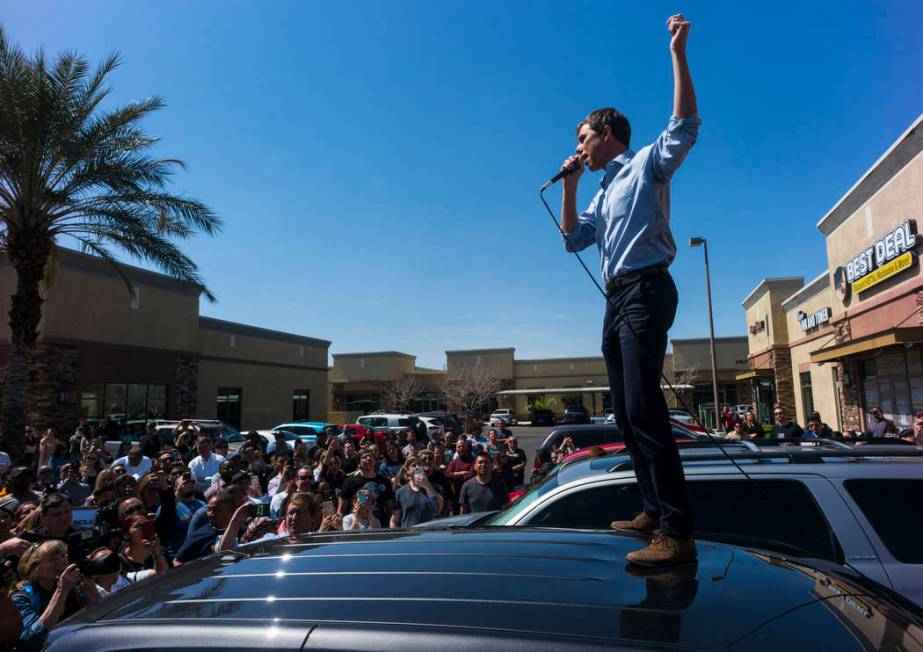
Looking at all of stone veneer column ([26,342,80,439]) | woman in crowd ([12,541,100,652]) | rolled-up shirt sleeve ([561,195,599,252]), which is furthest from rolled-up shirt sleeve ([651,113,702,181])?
stone veneer column ([26,342,80,439])

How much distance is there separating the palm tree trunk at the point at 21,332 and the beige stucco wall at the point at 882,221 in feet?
67.0

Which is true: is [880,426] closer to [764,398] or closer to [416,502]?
[416,502]

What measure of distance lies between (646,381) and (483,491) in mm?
5669

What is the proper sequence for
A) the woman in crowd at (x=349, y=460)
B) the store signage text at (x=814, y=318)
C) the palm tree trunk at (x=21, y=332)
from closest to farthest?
the woman in crowd at (x=349, y=460)
the palm tree trunk at (x=21, y=332)
the store signage text at (x=814, y=318)

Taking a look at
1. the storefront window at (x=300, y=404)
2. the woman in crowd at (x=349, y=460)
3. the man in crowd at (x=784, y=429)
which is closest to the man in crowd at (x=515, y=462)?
the woman in crowd at (x=349, y=460)

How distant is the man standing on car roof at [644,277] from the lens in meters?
2.33

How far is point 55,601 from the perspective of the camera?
12.2 ft

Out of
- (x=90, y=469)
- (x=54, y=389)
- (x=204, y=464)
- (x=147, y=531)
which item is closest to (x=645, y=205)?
(x=147, y=531)

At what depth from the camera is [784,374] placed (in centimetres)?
2920

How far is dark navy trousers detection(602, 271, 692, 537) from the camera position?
2.26 m

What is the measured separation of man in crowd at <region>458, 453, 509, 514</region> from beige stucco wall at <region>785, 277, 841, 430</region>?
1716 cm

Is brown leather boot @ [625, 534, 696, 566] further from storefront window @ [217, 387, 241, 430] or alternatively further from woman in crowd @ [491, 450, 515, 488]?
storefront window @ [217, 387, 241, 430]

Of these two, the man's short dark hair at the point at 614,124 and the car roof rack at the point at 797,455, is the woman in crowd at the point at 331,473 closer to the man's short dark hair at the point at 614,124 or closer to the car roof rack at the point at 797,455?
the car roof rack at the point at 797,455

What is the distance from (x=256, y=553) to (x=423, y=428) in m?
24.2
